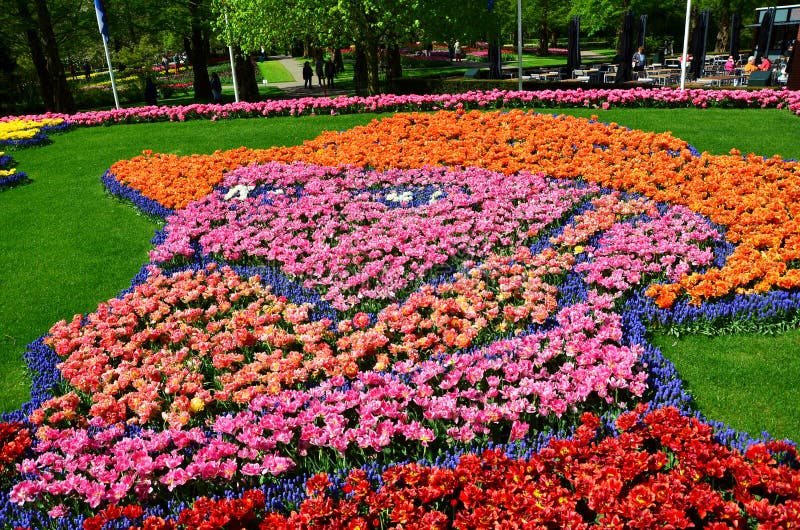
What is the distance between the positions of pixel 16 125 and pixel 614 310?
19872 millimetres

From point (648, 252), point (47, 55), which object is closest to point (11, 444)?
point (648, 252)

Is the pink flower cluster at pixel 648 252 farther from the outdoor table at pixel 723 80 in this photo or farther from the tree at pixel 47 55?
the tree at pixel 47 55

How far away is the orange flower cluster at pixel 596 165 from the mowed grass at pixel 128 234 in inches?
33.4

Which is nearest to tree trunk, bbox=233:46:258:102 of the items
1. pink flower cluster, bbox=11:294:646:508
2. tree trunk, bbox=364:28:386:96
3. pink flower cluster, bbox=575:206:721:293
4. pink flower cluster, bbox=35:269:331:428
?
tree trunk, bbox=364:28:386:96

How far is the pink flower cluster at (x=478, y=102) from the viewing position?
1694 cm

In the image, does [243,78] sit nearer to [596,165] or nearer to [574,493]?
[596,165]

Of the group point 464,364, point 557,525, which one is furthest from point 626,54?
point 557,525

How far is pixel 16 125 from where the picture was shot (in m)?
19.3

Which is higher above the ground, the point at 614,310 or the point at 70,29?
the point at 70,29

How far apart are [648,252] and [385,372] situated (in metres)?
3.79

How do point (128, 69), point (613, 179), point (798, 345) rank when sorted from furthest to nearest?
point (128, 69)
point (613, 179)
point (798, 345)

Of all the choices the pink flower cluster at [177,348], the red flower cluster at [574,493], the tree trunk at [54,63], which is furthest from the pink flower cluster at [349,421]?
the tree trunk at [54,63]

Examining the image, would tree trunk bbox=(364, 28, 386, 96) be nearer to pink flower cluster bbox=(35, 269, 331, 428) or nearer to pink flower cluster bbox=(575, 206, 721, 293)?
pink flower cluster bbox=(575, 206, 721, 293)

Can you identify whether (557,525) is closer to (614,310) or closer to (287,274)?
(614,310)
